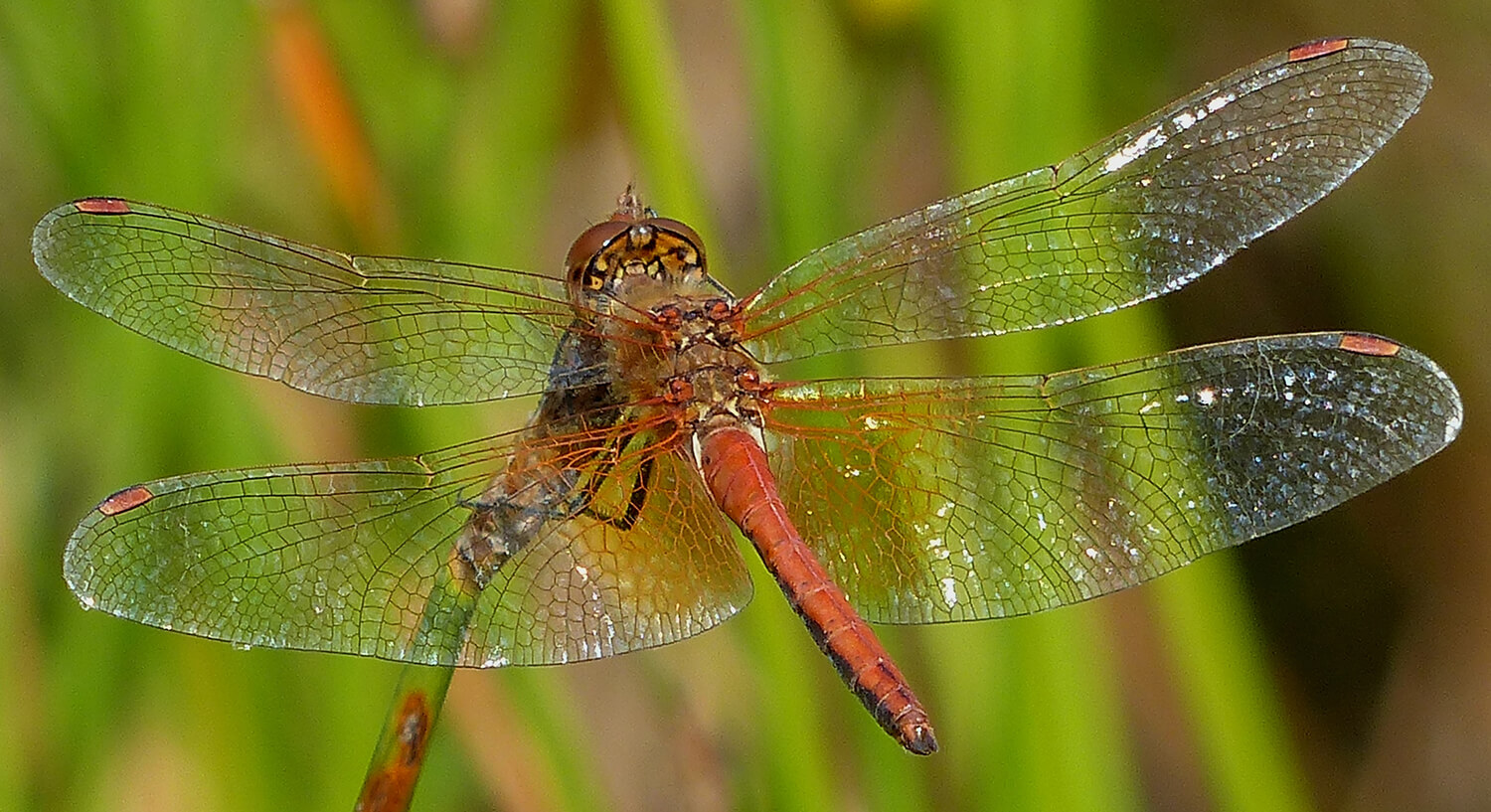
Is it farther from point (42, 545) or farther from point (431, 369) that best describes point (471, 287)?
point (42, 545)

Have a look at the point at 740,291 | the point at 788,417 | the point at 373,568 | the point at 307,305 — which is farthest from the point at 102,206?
the point at 740,291

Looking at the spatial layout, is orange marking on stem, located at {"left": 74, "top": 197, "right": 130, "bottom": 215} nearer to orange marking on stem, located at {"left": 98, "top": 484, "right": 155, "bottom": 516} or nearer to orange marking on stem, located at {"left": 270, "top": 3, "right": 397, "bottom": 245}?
orange marking on stem, located at {"left": 98, "top": 484, "right": 155, "bottom": 516}

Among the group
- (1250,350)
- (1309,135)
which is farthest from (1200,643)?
(1309,135)

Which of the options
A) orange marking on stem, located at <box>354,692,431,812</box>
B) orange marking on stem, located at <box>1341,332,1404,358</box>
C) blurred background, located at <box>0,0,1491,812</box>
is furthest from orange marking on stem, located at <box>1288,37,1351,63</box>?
orange marking on stem, located at <box>354,692,431,812</box>

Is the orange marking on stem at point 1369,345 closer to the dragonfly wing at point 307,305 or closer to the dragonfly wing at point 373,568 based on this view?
the dragonfly wing at point 373,568

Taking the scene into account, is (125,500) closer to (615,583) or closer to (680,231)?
(615,583)

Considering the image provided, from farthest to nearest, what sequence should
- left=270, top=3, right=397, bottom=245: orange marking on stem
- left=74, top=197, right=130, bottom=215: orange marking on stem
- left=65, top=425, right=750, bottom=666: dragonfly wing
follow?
1. left=270, top=3, right=397, bottom=245: orange marking on stem
2. left=74, top=197, right=130, bottom=215: orange marking on stem
3. left=65, top=425, right=750, bottom=666: dragonfly wing

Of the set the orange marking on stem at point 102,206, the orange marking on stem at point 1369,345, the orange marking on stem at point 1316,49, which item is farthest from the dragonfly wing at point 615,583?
the orange marking on stem at point 1316,49
